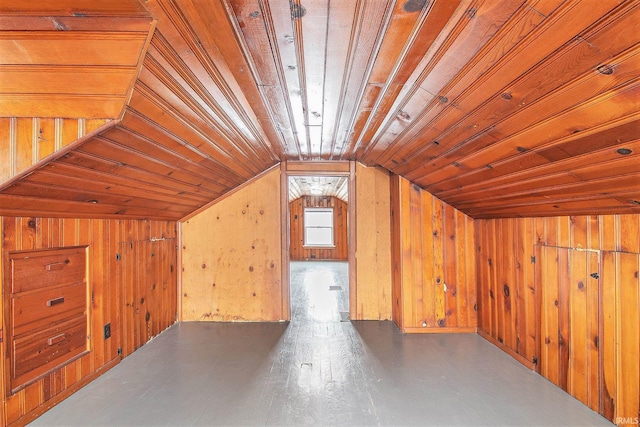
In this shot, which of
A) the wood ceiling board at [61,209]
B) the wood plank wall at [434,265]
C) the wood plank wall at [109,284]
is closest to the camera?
the wood ceiling board at [61,209]

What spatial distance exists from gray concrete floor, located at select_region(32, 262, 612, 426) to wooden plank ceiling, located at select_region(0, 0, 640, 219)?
1208 millimetres

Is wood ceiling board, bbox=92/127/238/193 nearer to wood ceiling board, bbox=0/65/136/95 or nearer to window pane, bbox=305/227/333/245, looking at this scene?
wood ceiling board, bbox=0/65/136/95

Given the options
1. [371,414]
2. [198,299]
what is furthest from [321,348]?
[198,299]

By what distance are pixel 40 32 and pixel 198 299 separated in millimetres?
3103

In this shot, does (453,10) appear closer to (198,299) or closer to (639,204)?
(639,204)

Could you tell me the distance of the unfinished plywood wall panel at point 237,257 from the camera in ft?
11.9

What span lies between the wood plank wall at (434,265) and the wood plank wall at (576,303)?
1.19 feet

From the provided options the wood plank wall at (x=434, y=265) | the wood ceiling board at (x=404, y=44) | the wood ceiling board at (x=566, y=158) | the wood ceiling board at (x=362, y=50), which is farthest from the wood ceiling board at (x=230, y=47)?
the wood plank wall at (x=434, y=265)

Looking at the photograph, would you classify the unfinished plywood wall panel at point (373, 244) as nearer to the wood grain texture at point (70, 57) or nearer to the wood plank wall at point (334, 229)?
the wood grain texture at point (70, 57)

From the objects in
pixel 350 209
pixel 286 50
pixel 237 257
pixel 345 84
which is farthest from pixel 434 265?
pixel 286 50

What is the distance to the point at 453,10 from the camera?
38.0 inches

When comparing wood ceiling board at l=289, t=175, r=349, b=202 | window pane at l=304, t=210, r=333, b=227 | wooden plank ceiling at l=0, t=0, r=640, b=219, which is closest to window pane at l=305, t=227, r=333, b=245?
window pane at l=304, t=210, r=333, b=227

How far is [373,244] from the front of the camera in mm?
3670

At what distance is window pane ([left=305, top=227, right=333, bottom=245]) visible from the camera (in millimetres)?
9195
